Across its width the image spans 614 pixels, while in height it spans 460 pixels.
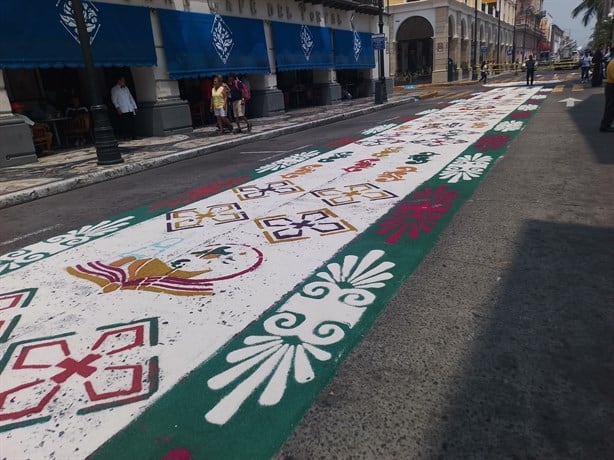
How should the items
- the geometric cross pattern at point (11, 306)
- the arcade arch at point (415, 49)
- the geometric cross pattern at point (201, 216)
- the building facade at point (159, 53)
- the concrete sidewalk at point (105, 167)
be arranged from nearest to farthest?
the geometric cross pattern at point (11, 306) < the geometric cross pattern at point (201, 216) < the concrete sidewalk at point (105, 167) < the building facade at point (159, 53) < the arcade arch at point (415, 49)

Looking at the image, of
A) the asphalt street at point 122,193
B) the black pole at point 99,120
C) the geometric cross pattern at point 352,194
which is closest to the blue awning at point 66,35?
the black pole at point 99,120

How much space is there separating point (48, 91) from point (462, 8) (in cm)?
4275

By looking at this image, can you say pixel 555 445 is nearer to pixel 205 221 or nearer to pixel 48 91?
pixel 205 221

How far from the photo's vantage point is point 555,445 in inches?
69.9

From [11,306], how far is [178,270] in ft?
4.04

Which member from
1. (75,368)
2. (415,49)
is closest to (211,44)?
(75,368)

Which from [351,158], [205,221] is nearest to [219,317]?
[205,221]

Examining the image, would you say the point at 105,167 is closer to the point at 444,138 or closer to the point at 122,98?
the point at 122,98

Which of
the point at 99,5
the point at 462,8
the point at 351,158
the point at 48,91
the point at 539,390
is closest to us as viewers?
the point at 539,390

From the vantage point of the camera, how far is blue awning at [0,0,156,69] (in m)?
9.82

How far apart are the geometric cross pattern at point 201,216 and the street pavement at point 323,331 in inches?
1.9

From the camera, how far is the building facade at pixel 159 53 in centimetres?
1008

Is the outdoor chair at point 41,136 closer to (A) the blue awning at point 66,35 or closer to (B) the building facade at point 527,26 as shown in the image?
(A) the blue awning at point 66,35

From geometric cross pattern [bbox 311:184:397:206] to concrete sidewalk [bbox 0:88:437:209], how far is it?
4726mm
